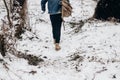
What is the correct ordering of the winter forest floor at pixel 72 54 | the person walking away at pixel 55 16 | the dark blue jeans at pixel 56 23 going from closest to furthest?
the winter forest floor at pixel 72 54
the person walking away at pixel 55 16
the dark blue jeans at pixel 56 23

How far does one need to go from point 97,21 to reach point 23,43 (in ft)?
9.03

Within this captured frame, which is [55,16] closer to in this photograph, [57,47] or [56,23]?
[56,23]

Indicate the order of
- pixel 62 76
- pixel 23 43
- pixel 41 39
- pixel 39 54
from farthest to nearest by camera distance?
pixel 41 39, pixel 23 43, pixel 39 54, pixel 62 76

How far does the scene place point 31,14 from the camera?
601 inches

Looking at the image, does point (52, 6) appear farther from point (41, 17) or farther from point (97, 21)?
point (41, 17)

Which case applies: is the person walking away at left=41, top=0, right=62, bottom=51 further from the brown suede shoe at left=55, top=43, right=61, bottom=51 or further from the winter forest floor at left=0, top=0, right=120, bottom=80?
the winter forest floor at left=0, top=0, right=120, bottom=80

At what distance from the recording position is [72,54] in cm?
949

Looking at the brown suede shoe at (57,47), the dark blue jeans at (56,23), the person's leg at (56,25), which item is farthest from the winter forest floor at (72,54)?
the dark blue jeans at (56,23)

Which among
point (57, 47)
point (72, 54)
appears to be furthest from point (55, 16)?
point (72, 54)

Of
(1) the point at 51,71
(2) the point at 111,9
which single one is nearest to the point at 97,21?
(2) the point at 111,9

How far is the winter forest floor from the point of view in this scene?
7.59m

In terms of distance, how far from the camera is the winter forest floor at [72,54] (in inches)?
299

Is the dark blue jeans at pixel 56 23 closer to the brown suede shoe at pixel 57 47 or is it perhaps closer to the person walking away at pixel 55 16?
the person walking away at pixel 55 16

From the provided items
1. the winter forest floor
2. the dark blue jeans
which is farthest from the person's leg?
the winter forest floor
